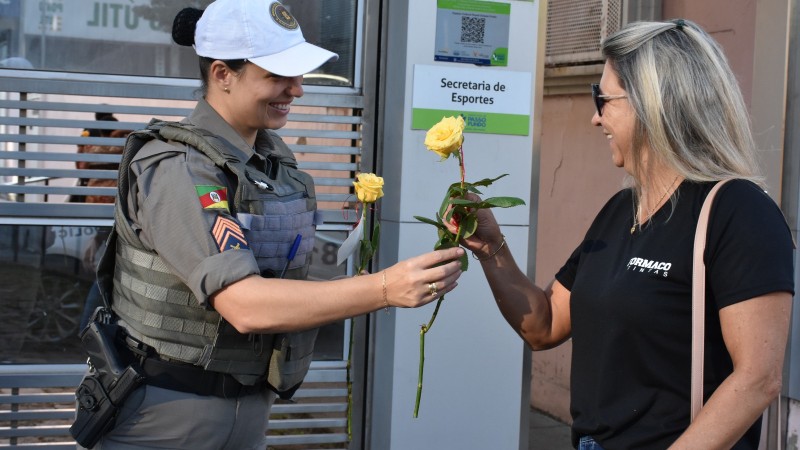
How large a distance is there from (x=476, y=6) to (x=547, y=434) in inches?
133

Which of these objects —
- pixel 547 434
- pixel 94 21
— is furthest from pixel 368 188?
pixel 547 434

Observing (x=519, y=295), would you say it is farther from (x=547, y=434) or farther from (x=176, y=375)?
(x=547, y=434)

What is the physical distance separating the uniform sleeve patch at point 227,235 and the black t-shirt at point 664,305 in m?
0.89

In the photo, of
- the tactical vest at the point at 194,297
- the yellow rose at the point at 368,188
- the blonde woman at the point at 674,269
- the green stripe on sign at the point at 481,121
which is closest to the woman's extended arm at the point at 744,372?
the blonde woman at the point at 674,269

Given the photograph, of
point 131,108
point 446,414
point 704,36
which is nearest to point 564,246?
point 446,414

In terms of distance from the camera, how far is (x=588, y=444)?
261 centimetres

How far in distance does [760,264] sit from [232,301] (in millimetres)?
1210

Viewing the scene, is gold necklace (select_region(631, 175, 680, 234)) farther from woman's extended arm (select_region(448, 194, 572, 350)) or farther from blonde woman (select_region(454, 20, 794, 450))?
woman's extended arm (select_region(448, 194, 572, 350))

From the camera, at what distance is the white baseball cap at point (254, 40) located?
8.90 feet

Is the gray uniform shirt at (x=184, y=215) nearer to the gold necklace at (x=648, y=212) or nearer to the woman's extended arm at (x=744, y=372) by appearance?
the gold necklace at (x=648, y=212)

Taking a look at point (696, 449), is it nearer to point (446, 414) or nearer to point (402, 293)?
point (402, 293)

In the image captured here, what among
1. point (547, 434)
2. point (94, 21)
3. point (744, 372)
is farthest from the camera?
point (547, 434)

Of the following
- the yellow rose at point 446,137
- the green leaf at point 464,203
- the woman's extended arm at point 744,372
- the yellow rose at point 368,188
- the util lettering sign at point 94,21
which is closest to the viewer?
the woman's extended arm at point 744,372

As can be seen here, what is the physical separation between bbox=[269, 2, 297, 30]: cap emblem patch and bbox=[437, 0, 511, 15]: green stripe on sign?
1785mm
